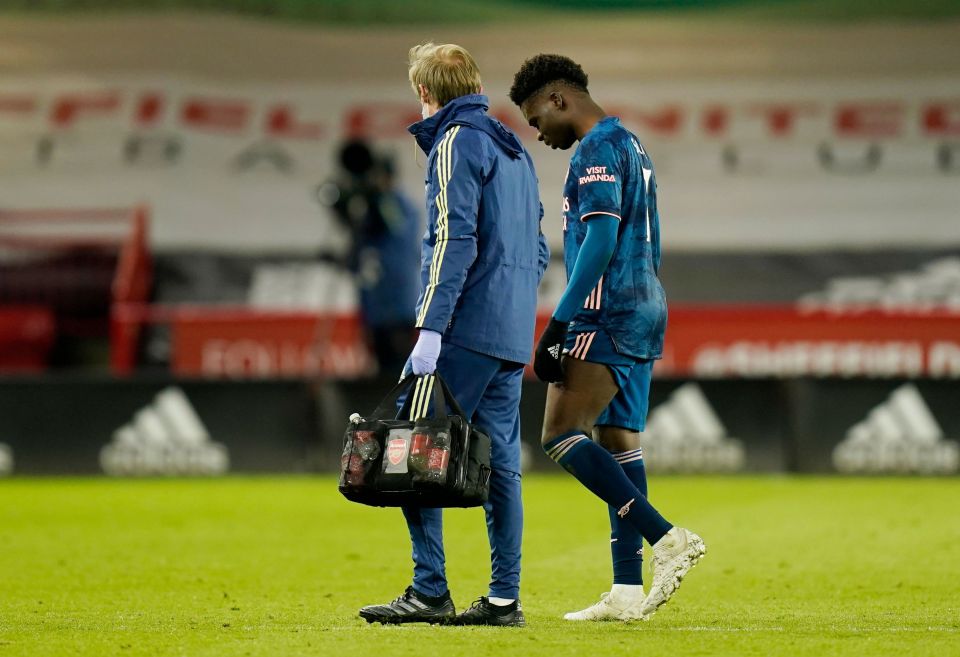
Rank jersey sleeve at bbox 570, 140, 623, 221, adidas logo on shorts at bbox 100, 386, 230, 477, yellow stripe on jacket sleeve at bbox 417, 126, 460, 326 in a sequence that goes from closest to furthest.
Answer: yellow stripe on jacket sleeve at bbox 417, 126, 460, 326, jersey sleeve at bbox 570, 140, 623, 221, adidas logo on shorts at bbox 100, 386, 230, 477

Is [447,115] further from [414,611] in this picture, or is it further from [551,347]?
[414,611]

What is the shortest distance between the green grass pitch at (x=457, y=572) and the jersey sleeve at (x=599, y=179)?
1512mm

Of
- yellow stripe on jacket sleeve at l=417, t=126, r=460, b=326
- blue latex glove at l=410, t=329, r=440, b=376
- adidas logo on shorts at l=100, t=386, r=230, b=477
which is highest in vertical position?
yellow stripe on jacket sleeve at l=417, t=126, r=460, b=326

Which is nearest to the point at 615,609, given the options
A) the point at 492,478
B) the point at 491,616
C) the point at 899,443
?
the point at 491,616

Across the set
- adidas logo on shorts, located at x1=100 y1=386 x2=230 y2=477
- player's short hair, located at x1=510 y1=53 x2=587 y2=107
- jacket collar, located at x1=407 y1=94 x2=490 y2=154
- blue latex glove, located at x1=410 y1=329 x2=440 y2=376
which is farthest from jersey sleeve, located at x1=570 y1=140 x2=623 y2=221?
adidas logo on shorts, located at x1=100 y1=386 x2=230 y2=477

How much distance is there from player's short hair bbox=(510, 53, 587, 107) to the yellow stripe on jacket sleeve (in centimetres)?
46

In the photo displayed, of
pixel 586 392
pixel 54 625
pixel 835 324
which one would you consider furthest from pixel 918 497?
pixel 54 625

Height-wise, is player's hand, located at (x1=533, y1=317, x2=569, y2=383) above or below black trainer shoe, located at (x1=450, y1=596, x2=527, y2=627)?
above

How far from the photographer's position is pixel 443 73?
18.9 feet

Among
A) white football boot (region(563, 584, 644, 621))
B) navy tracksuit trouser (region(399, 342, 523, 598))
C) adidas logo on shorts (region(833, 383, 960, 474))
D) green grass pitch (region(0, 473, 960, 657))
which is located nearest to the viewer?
green grass pitch (region(0, 473, 960, 657))

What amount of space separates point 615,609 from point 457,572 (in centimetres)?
180

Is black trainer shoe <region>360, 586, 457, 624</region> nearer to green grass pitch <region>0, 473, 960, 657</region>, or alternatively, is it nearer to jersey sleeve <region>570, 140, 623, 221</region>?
green grass pitch <region>0, 473, 960, 657</region>

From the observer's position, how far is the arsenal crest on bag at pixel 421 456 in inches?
215

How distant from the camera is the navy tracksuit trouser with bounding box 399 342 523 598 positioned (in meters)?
5.71
